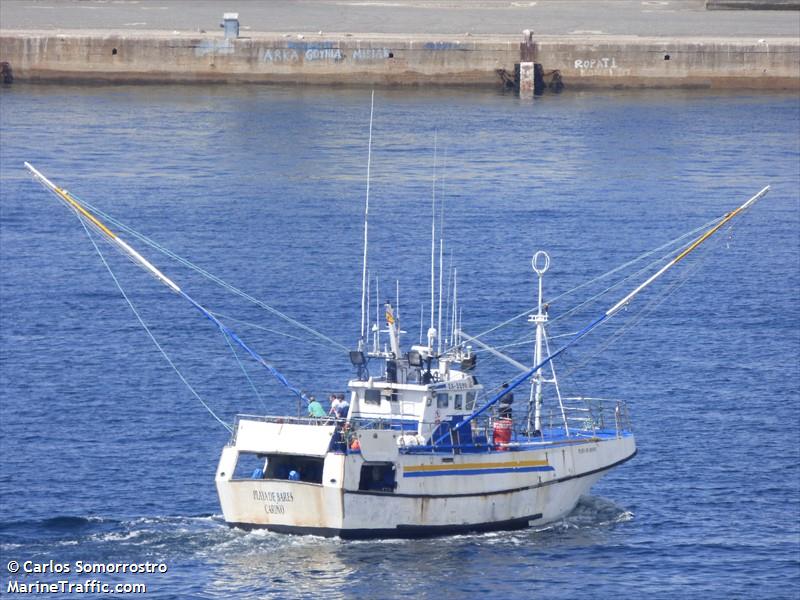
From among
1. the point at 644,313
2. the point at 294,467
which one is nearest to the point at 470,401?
the point at 294,467

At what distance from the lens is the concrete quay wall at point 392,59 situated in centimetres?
15588

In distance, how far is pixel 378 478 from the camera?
57.8 metres

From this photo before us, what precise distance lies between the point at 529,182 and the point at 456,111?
83.9 feet

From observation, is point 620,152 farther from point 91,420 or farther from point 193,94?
point 91,420

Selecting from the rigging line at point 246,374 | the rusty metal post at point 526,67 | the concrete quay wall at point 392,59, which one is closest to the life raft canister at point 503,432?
the rigging line at point 246,374

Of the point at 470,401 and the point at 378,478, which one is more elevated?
the point at 470,401

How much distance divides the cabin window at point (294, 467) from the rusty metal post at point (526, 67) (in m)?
99.1

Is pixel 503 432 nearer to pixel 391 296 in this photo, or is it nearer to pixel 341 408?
pixel 341 408

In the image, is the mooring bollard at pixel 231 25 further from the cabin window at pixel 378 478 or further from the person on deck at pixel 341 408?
the cabin window at pixel 378 478

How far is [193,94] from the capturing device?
509 ft

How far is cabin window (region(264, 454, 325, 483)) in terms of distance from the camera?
58237 millimetres

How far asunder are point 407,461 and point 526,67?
99.8 m

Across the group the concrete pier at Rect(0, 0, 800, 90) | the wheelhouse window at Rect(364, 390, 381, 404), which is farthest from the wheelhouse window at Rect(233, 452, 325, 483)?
the concrete pier at Rect(0, 0, 800, 90)

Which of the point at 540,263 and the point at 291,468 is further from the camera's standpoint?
the point at 540,263
